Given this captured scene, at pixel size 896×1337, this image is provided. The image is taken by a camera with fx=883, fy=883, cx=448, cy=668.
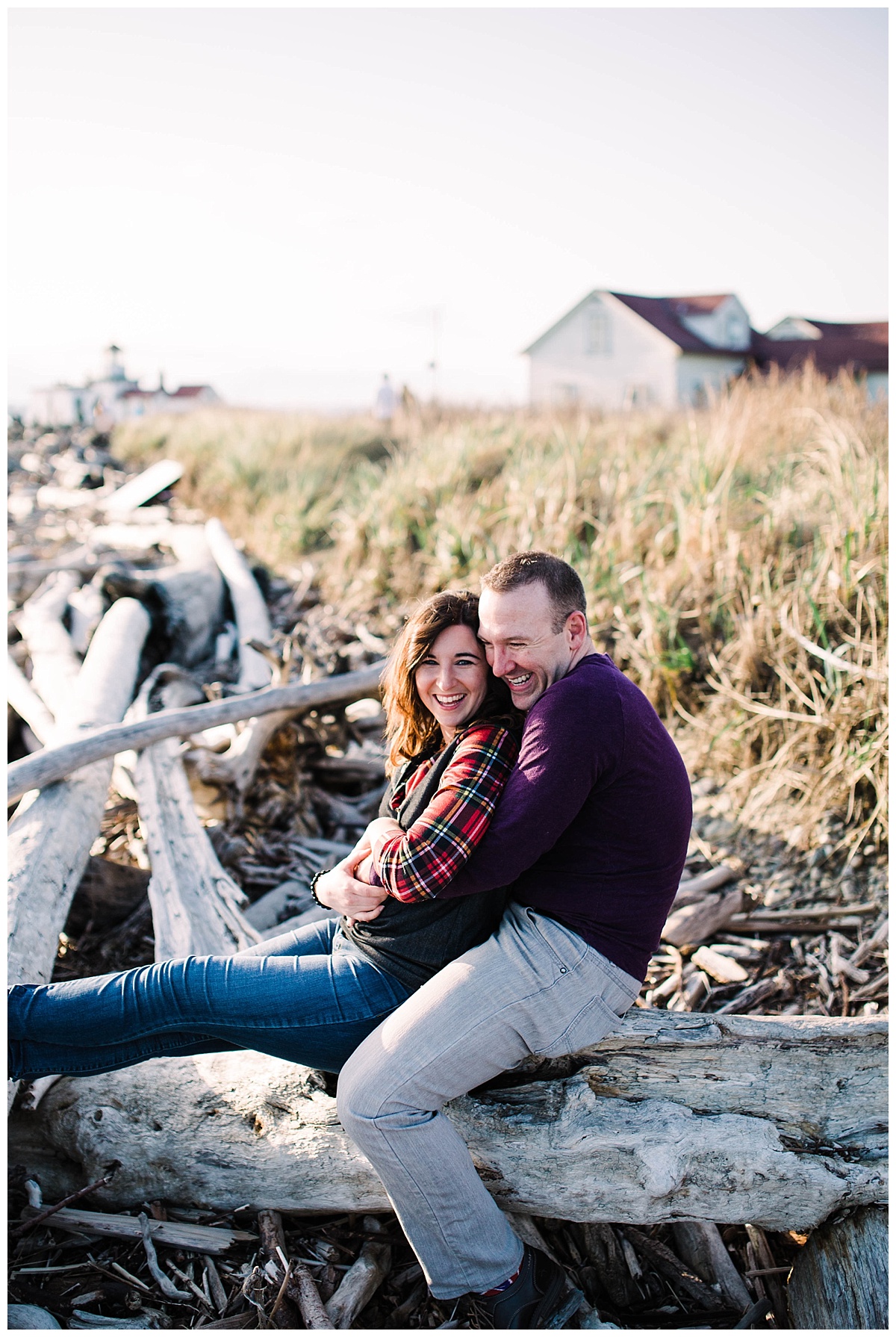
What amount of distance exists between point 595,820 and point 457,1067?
67cm

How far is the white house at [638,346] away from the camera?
29156 millimetres

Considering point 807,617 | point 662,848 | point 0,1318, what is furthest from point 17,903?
point 807,617

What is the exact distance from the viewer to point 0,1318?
2201mm

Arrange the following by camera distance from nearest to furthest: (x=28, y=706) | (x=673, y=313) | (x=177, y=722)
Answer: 1. (x=177, y=722)
2. (x=28, y=706)
3. (x=673, y=313)

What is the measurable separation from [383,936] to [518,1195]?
2.55 ft

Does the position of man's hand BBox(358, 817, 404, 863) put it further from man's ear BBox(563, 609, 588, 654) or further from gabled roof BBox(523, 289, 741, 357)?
gabled roof BBox(523, 289, 741, 357)

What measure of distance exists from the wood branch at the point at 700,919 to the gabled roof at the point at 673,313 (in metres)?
28.3

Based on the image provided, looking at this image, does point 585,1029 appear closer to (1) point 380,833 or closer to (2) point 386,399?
(1) point 380,833

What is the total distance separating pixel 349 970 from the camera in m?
2.38

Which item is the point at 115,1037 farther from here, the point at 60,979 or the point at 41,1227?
the point at 60,979

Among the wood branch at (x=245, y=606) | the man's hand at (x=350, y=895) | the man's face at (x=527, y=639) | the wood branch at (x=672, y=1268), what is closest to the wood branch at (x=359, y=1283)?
the wood branch at (x=672, y=1268)

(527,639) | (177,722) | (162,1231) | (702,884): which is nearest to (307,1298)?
(162,1231)

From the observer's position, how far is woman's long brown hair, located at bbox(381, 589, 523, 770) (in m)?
2.44

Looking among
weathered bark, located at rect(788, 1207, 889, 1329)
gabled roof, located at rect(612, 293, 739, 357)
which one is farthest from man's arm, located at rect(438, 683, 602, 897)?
gabled roof, located at rect(612, 293, 739, 357)
